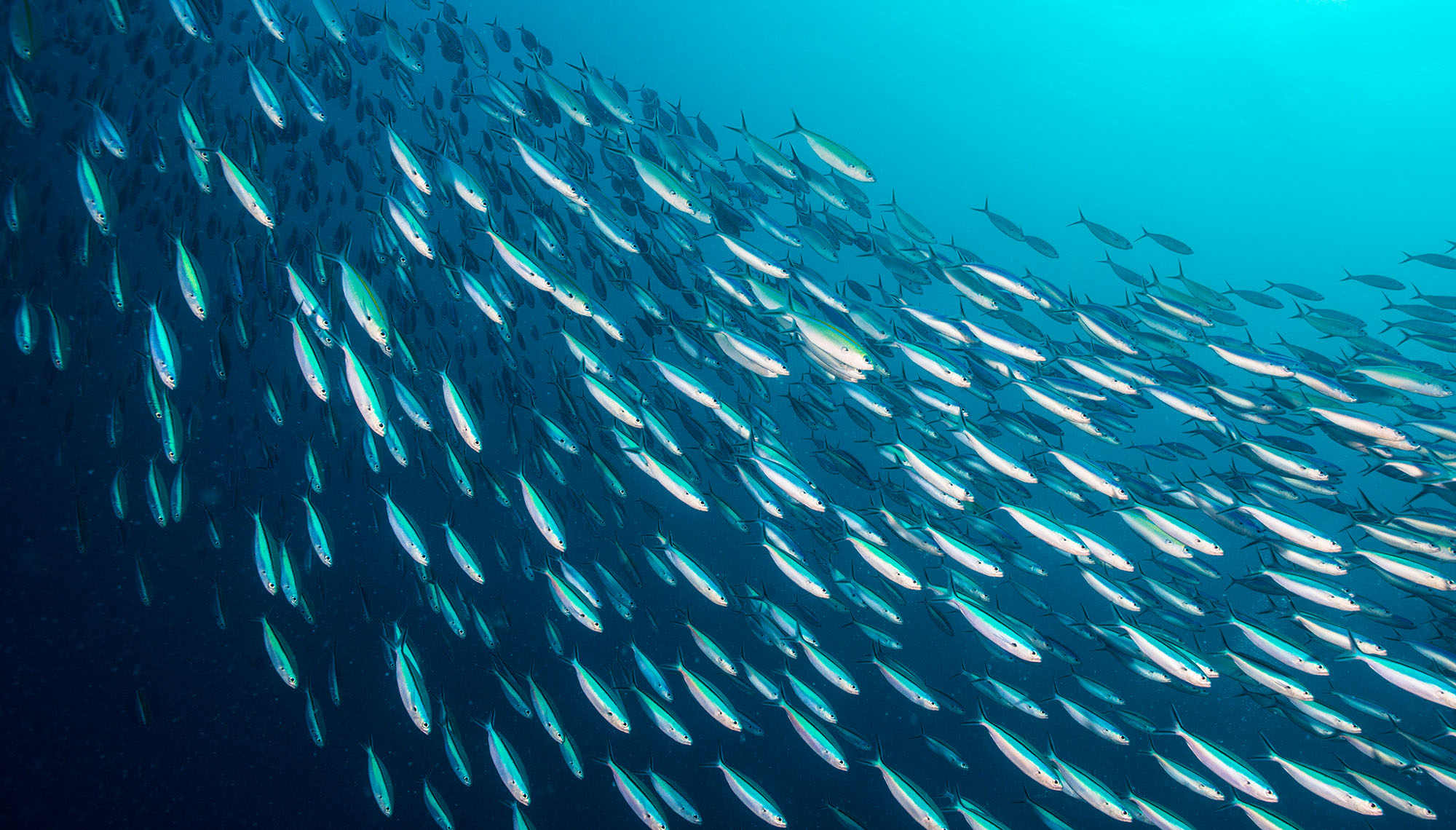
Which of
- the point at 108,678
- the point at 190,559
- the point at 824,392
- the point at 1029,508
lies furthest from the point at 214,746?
the point at 1029,508

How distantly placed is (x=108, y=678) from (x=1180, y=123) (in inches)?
2625

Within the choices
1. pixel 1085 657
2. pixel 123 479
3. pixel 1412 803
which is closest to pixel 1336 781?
pixel 1412 803

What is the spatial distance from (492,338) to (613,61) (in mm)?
87364

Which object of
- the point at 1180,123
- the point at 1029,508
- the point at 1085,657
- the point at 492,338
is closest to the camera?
the point at 1029,508

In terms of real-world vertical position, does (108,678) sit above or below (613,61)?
below

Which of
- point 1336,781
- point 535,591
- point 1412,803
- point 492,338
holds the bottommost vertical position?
point 535,591

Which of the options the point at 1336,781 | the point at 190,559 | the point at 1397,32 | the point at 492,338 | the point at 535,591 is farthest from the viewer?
the point at 1397,32

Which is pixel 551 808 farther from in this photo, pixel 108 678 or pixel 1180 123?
pixel 1180 123

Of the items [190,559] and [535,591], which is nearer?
[190,559]

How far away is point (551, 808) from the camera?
6.05 meters

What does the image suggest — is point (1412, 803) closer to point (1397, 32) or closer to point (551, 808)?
point (551, 808)

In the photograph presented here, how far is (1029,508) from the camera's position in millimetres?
4332


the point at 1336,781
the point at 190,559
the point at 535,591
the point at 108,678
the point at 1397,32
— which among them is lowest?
the point at 108,678

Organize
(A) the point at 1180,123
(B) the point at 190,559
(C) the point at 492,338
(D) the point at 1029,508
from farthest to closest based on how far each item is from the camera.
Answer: (A) the point at 1180,123 < (B) the point at 190,559 < (C) the point at 492,338 < (D) the point at 1029,508
